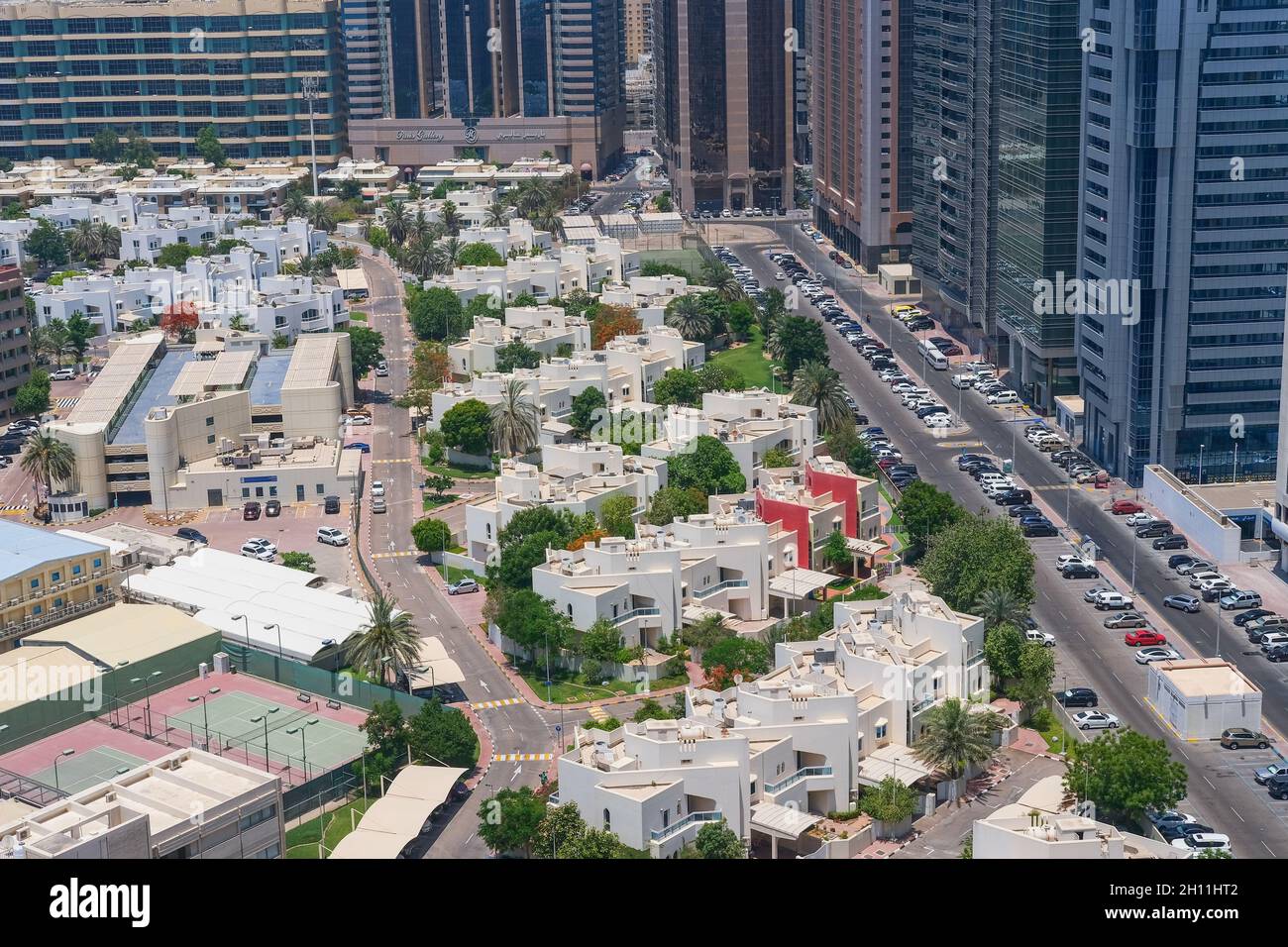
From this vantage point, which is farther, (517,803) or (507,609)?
(507,609)

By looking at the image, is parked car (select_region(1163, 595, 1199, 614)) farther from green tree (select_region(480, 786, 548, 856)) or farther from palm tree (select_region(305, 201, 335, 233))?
palm tree (select_region(305, 201, 335, 233))

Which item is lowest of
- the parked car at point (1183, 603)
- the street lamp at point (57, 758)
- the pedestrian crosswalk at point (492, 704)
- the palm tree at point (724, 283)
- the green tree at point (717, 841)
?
the pedestrian crosswalk at point (492, 704)

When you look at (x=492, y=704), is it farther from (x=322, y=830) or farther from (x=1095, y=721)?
(x=1095, y=721)

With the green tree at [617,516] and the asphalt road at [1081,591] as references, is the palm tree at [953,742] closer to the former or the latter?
A: the asphalt road at [1081,591]

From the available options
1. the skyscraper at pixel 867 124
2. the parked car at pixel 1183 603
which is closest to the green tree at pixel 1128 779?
the parked car at pixel 1183 603

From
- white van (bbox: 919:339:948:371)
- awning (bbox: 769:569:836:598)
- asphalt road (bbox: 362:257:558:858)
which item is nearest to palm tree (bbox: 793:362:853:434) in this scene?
white van (bbox: 919:339:948:371)
